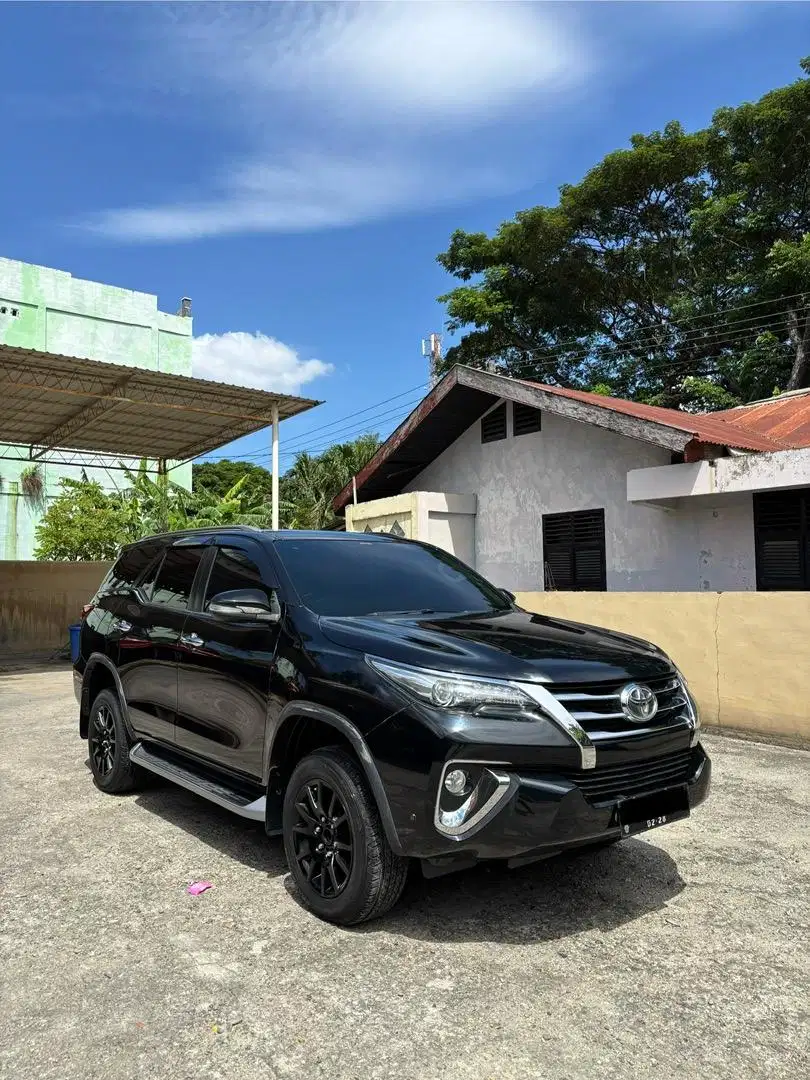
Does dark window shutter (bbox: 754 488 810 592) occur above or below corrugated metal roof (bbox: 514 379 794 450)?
below

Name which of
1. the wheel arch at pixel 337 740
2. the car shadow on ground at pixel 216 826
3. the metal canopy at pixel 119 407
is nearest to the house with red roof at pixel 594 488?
the metal canopy at pixel 119 407

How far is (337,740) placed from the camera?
148 inches

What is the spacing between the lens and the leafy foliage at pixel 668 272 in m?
24.5

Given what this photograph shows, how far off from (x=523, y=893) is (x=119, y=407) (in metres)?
15.6

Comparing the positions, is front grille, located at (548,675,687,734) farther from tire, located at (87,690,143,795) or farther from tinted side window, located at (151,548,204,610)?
tire, located at (87,690,143,795)

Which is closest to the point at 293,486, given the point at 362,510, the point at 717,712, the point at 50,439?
the point at 50,439

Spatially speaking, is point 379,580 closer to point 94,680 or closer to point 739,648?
point 94,680

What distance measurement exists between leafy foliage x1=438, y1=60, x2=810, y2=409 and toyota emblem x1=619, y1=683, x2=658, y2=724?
22.3m

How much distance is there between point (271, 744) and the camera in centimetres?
402

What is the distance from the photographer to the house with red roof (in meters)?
9.99

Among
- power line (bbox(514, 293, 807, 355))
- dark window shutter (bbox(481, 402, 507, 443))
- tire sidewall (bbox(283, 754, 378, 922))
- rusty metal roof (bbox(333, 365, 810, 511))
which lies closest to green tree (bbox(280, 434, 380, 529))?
power line (bbox(514, 293, 807, 355))

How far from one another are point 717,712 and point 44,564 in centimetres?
1518

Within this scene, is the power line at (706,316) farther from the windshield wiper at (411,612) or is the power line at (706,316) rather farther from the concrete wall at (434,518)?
the windshield wiper at (411,612)

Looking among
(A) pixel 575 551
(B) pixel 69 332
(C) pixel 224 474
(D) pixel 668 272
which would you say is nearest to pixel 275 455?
(A) pixel 575 551
